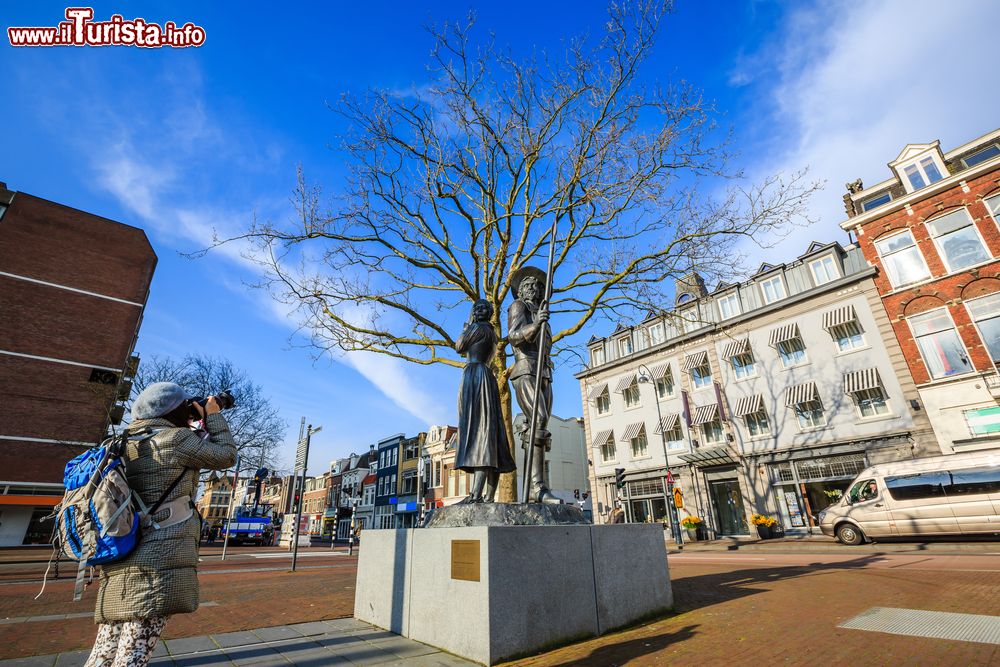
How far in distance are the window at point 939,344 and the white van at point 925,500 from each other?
7285mm

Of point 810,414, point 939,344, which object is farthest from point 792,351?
point 939,344

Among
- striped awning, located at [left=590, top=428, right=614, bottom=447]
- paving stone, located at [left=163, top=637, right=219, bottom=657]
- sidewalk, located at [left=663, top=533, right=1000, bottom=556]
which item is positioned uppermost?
striped awning, located at [left=590, top=428, right=614, bottom=447]

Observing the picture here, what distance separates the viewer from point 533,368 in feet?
18.2

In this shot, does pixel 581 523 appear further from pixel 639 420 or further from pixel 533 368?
pixel 639 420

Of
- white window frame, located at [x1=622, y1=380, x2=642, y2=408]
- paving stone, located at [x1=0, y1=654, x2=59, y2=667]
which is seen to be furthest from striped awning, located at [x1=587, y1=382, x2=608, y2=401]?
paving stone, located at [x1=0, y1=654, x2=59, y2=667]

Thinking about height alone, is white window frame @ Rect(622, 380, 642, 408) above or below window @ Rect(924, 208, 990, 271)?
below

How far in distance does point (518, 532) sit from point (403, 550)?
5.16 ft

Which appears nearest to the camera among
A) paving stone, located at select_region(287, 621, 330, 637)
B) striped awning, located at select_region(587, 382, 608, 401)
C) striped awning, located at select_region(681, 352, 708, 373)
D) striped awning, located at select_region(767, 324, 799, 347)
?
paving stone, located at select_region(287, 621, 330, 637)

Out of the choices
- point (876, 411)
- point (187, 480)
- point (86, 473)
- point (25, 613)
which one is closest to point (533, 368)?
point (187, 480)

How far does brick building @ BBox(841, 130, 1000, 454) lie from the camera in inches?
663

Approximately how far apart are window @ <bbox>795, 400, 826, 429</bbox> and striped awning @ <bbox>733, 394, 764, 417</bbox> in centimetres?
157

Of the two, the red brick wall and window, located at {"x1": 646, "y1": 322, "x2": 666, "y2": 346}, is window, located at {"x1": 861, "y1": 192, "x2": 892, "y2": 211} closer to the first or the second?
the red brick wall

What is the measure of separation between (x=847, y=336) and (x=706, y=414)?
7270mm

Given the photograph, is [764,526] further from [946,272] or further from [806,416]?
[946,272]
